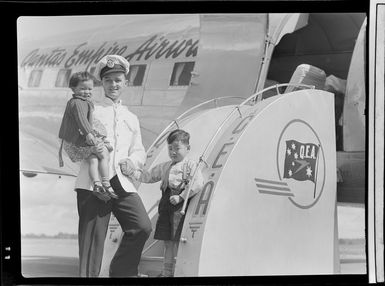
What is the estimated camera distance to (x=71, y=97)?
4273 millimetres

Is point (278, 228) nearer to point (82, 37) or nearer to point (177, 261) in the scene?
point (177, 261)

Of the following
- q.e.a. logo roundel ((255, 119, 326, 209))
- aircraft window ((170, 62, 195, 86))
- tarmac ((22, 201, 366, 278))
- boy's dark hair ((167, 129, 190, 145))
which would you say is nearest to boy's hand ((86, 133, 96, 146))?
boy's dark hair ((167, 129, 190, 145))

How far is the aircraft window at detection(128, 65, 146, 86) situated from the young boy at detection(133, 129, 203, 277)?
1.14 ft

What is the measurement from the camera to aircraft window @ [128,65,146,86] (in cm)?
428

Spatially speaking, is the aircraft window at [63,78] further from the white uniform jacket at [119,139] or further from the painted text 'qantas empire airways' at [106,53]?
the white uniform jacket at [119,139]

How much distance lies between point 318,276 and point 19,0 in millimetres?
2320

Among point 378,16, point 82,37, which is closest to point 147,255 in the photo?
point 82,37

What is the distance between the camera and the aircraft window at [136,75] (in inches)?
169

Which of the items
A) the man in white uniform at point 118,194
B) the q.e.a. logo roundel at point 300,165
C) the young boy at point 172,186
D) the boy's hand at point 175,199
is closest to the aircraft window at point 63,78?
the man in white uniform at point 118,194

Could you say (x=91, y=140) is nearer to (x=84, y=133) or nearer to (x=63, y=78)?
(x=84, y=133)

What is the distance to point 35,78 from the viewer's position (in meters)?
4.30

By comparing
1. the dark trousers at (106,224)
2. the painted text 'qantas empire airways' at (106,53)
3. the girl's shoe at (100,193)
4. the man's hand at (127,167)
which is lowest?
the dark trousers at (106,224)

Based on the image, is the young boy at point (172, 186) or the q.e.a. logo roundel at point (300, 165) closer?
the young boy at point (172, 186)

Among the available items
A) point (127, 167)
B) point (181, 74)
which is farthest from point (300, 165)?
point (127, 167)
